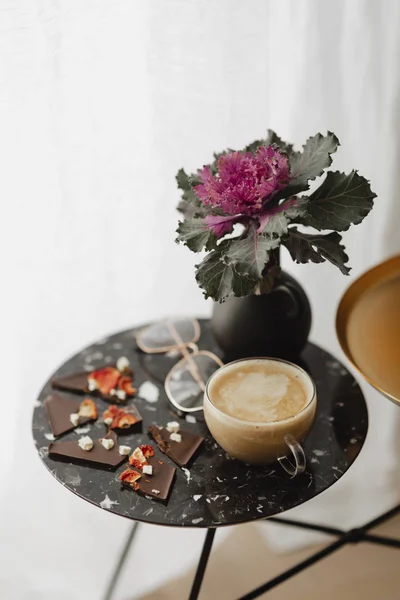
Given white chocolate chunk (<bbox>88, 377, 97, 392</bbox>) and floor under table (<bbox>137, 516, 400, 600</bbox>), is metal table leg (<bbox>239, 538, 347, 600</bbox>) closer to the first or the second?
floor under table (<bbox>137, 516, 400, 600</bbox>)

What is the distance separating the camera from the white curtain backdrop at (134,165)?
1210mm

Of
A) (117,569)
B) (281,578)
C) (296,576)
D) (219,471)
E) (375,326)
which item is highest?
(375,326)

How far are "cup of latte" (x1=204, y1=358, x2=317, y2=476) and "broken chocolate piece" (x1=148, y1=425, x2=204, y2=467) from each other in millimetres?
56

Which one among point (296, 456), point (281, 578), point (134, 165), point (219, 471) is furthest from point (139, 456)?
point (134, 165)

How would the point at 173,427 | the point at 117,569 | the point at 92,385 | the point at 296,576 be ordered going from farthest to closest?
the point at 296,576 → the point at 117,569 → the point at 92,385 → the point at 173,427

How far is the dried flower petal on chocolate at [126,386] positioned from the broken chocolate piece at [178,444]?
98 mm

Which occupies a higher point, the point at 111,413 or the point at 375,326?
the point at 375,326

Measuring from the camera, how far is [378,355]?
0.94m

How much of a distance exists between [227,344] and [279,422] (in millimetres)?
226

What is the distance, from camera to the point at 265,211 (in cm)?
89

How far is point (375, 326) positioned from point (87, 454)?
1.48 feet

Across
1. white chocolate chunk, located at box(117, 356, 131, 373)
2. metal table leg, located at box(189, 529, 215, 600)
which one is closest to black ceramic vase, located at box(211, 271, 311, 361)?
white chocolate chunk, located at box(117, 356, 131, 373)

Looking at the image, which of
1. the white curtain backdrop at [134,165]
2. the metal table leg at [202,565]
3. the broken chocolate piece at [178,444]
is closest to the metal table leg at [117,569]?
the white curtain backdrop at [134,165]

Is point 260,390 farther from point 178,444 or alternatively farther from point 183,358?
point 183,358
